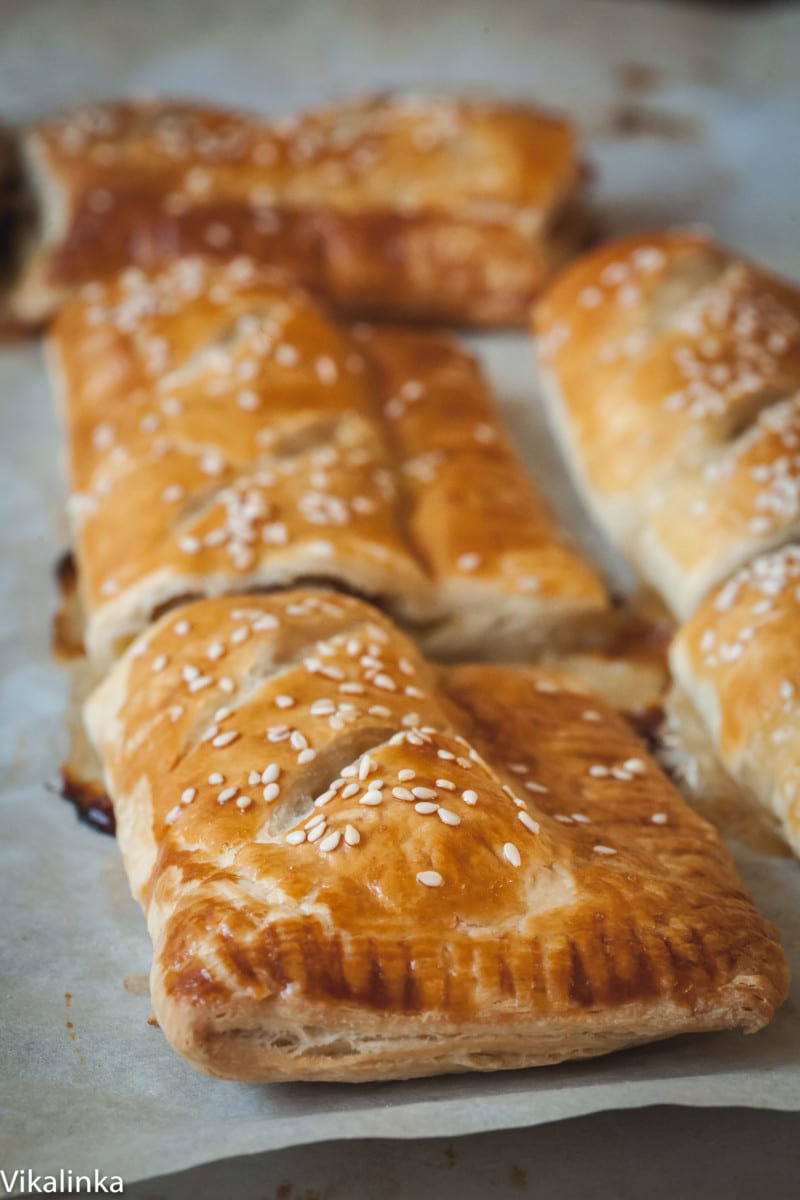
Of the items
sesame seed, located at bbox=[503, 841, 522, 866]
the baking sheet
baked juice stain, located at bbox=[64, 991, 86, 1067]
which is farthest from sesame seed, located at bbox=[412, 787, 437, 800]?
baked juice stain, located at bbox=[64, 991, 86, 1067]

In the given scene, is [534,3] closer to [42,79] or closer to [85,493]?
[42,79]

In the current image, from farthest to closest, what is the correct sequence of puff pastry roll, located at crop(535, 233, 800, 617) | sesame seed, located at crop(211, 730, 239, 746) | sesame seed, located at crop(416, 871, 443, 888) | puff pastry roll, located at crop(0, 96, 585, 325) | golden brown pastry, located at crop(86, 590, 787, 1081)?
puff pastry roll, located at crop(0, 96, 585, 325)
puff pastry roll, located at crop(535, 233, 800, 617)
sesame seed, located at crop(211, 730, 239, 746)
sesame seed, located at crop(416, 871, 443, 888)
golden brown pastry, located at crop(86, 590, 787, 1081)

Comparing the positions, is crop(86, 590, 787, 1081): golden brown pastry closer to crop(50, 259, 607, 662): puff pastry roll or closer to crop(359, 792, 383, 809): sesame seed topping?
crop(359, 792, 383, 809): sesame seed topping

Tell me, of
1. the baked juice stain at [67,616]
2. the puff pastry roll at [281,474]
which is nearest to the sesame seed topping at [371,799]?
the puff pastry roll at [281,474]

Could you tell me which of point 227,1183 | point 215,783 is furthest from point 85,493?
point 227,1183

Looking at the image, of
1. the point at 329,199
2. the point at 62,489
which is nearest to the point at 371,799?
the point at 62,489

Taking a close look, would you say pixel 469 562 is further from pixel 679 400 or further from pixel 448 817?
pixel 448 817
